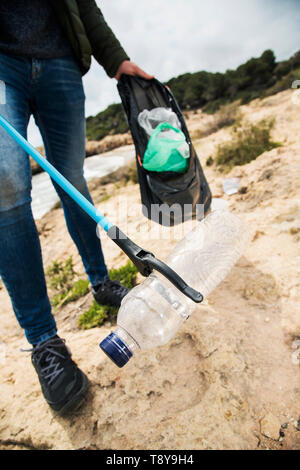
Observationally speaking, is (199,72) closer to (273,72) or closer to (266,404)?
(273,72)

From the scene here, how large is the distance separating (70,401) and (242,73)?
92.2ft

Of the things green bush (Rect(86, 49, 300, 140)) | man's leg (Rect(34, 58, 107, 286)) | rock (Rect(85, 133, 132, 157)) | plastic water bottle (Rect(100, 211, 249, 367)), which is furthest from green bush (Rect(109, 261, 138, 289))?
rock (Rect(85, 133, 132, 157))

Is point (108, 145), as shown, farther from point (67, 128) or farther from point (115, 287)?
point (115, 287)

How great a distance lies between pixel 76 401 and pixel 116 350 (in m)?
0.65

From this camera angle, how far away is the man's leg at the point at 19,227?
108 cm

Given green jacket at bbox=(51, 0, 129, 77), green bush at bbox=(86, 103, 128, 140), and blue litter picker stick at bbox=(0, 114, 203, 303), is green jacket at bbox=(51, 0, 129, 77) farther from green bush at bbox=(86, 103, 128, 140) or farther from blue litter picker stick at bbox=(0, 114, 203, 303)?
green bush at bbox=(86, 103, 128, 140)

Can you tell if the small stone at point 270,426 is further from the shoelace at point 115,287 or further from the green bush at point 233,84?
the green bush at point 233,84

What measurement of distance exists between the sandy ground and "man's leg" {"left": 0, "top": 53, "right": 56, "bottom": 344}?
41cm

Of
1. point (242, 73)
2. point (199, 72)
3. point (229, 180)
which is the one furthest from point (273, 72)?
point (229, 180)

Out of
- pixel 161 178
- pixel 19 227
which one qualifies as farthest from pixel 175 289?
pixel 161 178

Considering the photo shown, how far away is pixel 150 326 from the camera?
3.63 feet

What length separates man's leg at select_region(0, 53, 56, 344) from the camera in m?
1.08

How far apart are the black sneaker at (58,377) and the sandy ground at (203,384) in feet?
0.28

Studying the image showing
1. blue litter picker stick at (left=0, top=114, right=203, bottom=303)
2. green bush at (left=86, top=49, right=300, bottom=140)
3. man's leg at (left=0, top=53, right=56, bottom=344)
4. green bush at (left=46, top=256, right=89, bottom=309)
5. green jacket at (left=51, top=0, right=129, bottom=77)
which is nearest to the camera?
blue litter picker stick at (left=0, top=114, right=203, bottom=303)
